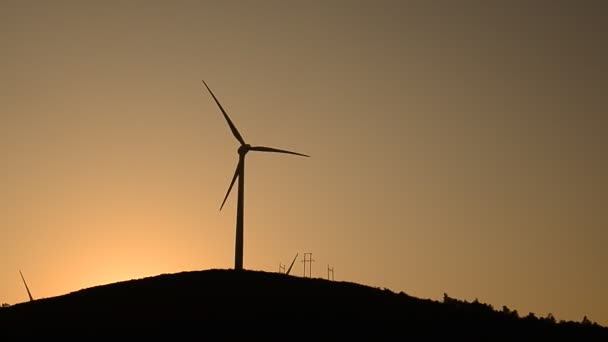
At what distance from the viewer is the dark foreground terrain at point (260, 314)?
→ 76.4 meters

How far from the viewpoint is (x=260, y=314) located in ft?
264

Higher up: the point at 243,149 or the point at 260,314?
the point at 243,149

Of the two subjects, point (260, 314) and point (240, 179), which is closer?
point (260, 314)

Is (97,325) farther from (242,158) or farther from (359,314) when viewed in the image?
(242,158)

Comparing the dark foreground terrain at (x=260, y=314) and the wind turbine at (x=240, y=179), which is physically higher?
the wind turbine at (x=240, y=179)

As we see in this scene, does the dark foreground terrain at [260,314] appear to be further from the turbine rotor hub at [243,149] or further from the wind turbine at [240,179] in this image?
the turbine rotor hub at [243,149]

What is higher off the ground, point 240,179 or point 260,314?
point 240,179

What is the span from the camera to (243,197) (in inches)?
4129

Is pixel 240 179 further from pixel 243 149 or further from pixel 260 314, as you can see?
pixel 260 314

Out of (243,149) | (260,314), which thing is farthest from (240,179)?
(260,314)

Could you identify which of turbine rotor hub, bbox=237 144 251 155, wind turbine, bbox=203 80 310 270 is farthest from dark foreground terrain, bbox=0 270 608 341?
turbine rotor hub, bbox=237 144 251 155

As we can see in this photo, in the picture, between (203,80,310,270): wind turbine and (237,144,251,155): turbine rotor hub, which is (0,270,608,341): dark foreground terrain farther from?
(237,144,251,155): turbine rotor hub

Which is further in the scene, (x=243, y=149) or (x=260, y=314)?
→ (x=243, y=149)

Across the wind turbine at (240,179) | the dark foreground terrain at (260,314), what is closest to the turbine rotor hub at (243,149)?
the wind turbine at (240,179)
